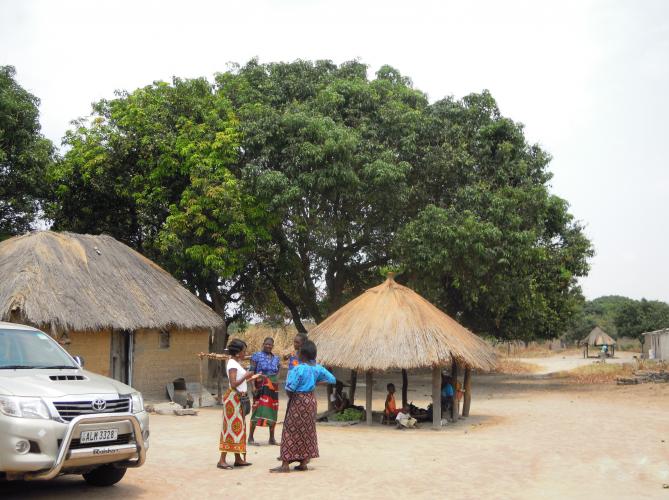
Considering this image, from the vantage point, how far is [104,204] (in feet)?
78.5

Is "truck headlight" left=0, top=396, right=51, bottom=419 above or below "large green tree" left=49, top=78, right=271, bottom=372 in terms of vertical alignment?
below

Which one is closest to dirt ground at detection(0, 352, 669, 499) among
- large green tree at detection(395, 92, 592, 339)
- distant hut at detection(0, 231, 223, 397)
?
distant hut at detection(0, 231, 223, 397)

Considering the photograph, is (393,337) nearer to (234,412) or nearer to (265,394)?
(265,394)

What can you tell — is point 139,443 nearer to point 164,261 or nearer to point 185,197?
point 185,197

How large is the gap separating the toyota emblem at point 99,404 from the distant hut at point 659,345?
33.3m

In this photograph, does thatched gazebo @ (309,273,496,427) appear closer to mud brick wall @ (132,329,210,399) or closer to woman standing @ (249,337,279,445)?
woman standing @ (249,337,279,445)

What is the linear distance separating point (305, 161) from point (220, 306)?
299 inches

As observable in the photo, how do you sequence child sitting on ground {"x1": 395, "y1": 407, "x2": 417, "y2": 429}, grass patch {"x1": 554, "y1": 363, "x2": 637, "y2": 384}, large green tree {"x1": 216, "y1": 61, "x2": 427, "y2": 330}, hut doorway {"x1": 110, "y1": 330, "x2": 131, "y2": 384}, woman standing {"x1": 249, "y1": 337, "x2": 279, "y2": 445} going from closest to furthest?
1. woman standing {"x1": 249, "y1": 337, "x2": 279, "y2": 445}
2. child sitting on ground {"x1": 395, "y1": 407, "x2": 417, "y2": 429}
3. hut doorway {"x1": 110, "y1": 330, "x2": 131, "y2": 384}
4. large green tree {"x1": 216, "y1": 61, "x2": 427, "y2": 330}
5. grass patch {"x1": 554, "y1": 363, "x2": 637, "y2": 384}

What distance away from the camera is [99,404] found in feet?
21.4

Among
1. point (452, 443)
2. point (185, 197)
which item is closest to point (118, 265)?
point (185, 197)

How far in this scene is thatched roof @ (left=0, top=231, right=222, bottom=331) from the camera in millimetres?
15570

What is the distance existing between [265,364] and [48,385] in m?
4.67

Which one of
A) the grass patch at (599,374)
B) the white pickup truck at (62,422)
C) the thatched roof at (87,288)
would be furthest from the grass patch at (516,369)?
the white pickup truck at (62,422)

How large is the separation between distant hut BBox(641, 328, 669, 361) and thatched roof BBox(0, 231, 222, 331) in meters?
25.3
